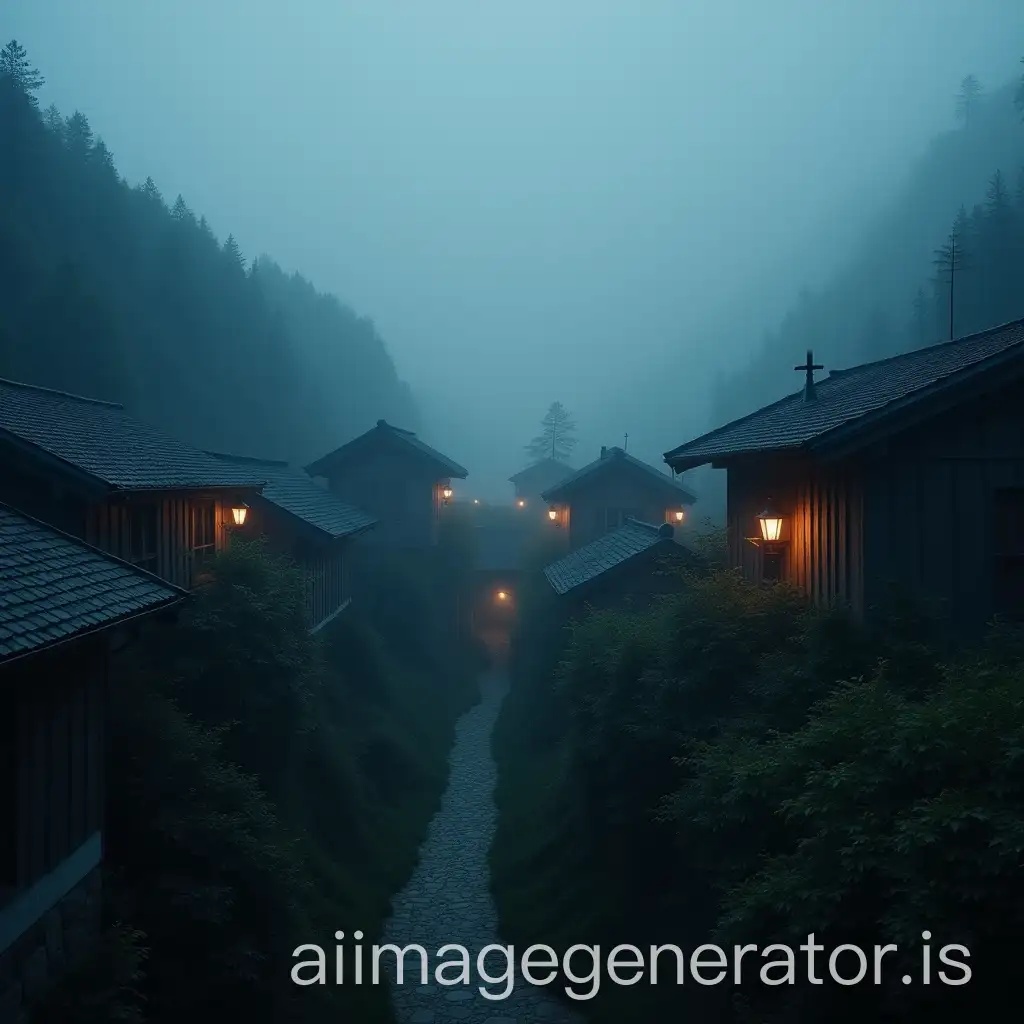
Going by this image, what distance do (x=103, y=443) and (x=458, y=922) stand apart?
10.4 meters

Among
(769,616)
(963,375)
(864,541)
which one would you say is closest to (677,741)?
(769,616)

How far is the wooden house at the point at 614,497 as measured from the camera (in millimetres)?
35219

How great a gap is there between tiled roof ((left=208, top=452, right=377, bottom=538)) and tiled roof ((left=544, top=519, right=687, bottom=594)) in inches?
250

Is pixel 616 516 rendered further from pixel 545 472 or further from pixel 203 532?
pixel 545 472

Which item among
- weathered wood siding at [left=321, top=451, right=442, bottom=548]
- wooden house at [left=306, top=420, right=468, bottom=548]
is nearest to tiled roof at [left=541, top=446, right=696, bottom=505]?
wooden house at [left=306, top=420, right=468, bottom=548]

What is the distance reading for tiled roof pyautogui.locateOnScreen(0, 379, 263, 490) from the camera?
13.4 metres

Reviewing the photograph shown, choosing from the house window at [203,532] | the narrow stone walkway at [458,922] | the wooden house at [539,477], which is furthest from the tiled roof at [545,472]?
the house window at [203,532]

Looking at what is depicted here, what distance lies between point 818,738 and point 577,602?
14.3 meters

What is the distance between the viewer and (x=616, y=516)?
35406mm

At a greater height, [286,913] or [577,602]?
[577,602]

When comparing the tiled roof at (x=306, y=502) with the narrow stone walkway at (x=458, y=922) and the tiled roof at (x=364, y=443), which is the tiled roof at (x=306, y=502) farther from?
the narrow stone walkway at (x=458, y=922)

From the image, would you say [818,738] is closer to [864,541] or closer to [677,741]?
[677,741]

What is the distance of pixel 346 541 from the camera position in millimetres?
30000

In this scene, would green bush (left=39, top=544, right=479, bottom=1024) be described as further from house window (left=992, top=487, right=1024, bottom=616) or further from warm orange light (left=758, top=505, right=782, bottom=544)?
house window (left=992, top=487, right=1024, bottom=616)
